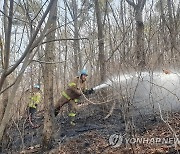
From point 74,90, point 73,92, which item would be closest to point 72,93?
point 73,92

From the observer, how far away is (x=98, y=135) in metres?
7.16

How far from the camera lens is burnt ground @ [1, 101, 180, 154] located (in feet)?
18.7

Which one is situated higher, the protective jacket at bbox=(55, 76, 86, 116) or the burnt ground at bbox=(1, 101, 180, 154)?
the protective jacket at bbox=(55, 76, 86, 116)

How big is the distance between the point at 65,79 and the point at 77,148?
4774 mm

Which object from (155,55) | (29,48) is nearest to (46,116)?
(155,55)

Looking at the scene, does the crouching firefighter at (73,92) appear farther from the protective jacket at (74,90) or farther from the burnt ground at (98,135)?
the burnt ground at (98,135)

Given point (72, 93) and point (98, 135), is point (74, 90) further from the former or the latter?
point (98, 135)

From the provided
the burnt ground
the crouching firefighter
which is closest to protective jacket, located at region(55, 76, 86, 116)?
the crouching firefighter

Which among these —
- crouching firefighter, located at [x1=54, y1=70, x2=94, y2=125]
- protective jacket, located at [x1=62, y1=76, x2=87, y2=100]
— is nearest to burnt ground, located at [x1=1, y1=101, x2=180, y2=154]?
crouching firefighter, located at [x1=54, y1=70, x2=94, y2=125]

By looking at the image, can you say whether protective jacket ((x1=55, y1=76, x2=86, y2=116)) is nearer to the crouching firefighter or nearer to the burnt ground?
the crouching firefighter

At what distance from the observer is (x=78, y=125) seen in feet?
29.0

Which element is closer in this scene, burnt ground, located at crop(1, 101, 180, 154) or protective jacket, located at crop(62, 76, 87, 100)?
burnt ground, located at crop(1, 101, 180, 154)

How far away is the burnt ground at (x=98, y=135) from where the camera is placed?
5.69 metres

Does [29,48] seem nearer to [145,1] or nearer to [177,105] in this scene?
[177,105]
